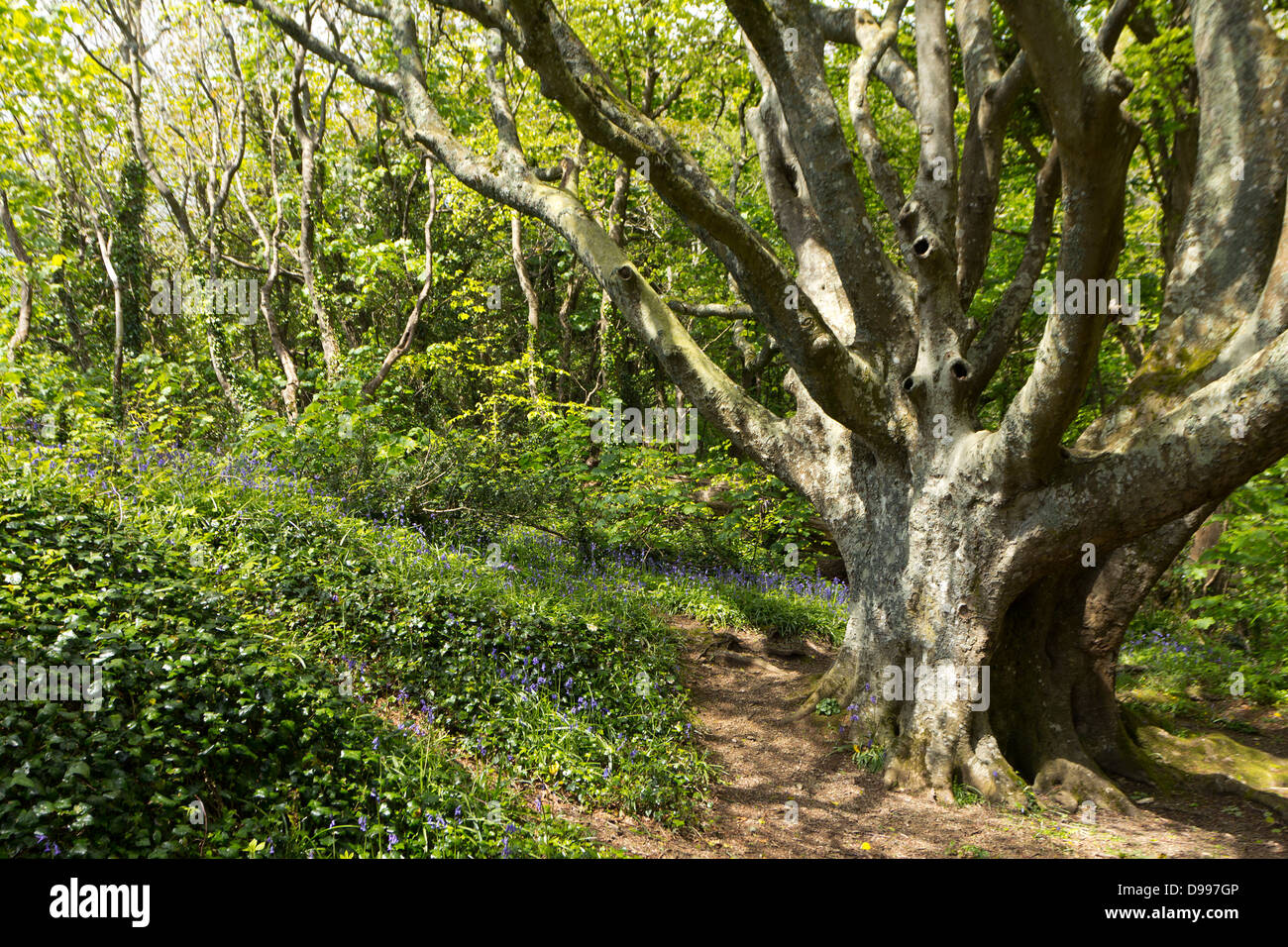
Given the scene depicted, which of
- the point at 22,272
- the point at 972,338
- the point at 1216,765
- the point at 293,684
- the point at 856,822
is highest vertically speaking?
the point at 22,272

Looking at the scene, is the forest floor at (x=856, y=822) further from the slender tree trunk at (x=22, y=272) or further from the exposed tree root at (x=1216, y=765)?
the slender tree trunk at (x=22, y=272)

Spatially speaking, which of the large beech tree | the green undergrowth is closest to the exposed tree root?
the large beech tree

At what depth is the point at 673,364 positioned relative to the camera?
18.8ft

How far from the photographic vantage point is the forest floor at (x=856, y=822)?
4.23 m

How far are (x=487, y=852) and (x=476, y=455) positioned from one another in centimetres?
590

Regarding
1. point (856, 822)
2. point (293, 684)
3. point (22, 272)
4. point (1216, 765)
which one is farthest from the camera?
point (22, 272)

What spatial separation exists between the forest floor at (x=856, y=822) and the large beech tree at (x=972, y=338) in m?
0.26

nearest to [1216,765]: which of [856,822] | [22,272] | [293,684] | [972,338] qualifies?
[856,822]

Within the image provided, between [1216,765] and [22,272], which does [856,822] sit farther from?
[22,272]

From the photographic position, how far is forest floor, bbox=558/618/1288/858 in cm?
423

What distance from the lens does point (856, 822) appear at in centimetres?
465

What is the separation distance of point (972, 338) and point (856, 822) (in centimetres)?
354

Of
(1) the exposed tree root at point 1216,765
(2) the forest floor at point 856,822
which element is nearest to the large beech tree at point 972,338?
(1) the exposed tree root at point 1216,765

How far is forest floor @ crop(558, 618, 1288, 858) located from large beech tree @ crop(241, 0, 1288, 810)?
0.26 meters
